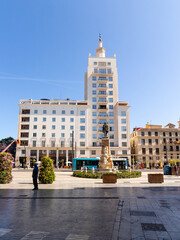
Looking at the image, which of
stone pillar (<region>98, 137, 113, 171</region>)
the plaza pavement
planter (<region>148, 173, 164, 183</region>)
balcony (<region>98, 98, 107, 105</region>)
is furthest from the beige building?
the plaza pavement

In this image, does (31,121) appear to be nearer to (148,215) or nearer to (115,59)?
(115,59)

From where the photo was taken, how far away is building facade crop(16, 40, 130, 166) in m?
55.9

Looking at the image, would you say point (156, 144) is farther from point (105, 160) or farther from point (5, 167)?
point (5, 167)

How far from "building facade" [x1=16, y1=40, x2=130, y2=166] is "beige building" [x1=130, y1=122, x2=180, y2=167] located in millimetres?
7633

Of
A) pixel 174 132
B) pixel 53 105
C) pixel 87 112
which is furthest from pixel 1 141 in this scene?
pixel 174 132

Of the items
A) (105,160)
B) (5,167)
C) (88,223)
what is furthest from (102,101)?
(88,223)

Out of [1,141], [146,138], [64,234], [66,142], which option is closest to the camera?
[64,234]

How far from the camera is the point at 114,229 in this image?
4.48 meters

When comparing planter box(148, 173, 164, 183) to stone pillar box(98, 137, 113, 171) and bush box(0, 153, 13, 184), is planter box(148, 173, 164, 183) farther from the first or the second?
bush box(0, 153, 13, 184)

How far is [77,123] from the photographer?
58.8 m

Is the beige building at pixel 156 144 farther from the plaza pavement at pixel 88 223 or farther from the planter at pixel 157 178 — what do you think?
the plaza pavement at pixel 88 223

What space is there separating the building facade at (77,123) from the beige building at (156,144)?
7.63 meters

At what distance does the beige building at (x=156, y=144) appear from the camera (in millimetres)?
62094

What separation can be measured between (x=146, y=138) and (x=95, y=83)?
1004 inches
